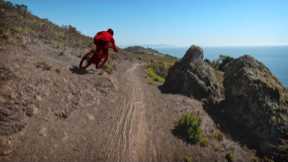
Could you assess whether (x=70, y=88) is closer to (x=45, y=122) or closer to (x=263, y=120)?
(x=45, y=122)

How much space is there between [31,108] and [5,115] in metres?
0.95

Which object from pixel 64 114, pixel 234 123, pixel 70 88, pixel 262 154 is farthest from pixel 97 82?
pixel 262 154

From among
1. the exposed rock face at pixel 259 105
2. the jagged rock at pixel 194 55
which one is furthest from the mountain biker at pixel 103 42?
the exposed rock face at pixel 259 105

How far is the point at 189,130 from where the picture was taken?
10.3 m

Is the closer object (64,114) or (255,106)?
(64,114)

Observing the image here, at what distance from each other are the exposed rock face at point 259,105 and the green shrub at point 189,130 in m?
4.11

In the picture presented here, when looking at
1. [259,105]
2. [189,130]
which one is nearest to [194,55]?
[259,105]

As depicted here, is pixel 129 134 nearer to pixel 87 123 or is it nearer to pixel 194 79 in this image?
pixel 87 123

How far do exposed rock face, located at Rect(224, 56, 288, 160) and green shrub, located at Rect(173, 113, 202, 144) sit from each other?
411 cm

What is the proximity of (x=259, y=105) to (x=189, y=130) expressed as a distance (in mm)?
5663

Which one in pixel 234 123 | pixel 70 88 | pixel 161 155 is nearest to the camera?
pixel 161 155

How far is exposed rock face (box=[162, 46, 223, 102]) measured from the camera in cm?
1609

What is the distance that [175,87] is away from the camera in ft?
55.8

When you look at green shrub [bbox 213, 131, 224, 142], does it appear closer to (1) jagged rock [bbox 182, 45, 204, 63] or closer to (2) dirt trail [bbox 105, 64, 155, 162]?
(2) dirt trail [bbox 105, 64, 155, 162]
